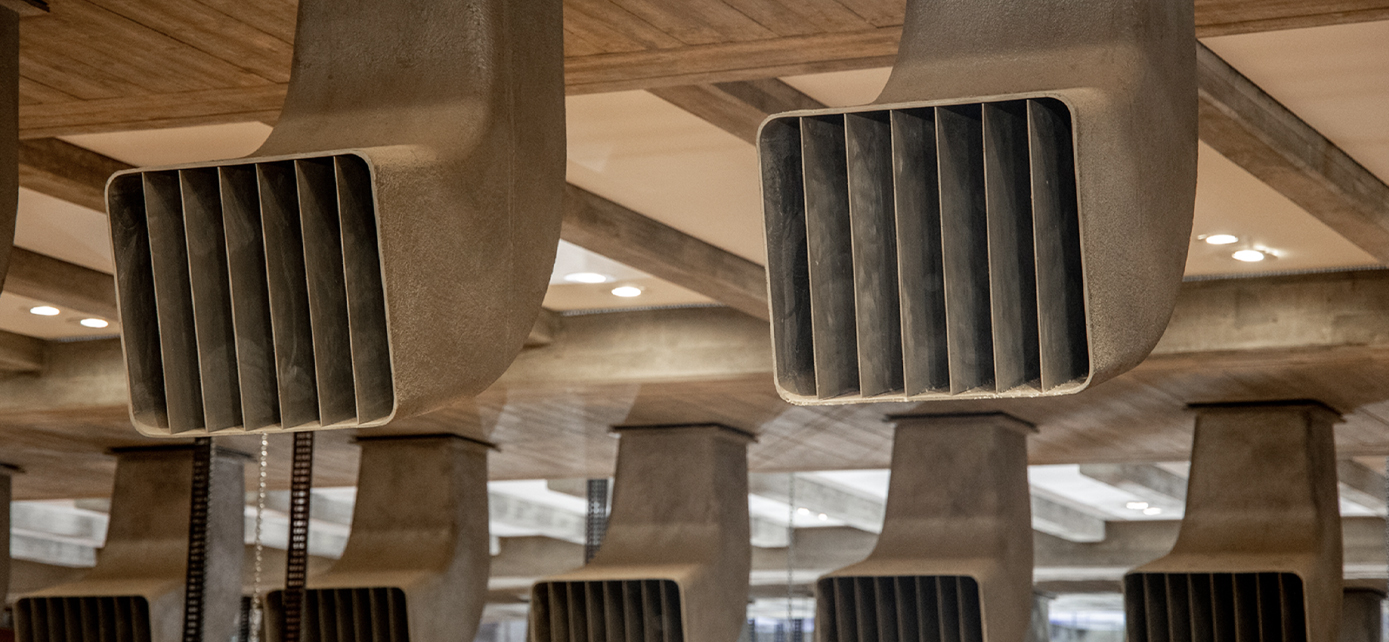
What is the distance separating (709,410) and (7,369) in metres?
7.37

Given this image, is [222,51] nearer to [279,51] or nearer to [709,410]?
[279,51]

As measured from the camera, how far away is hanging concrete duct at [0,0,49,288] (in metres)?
6.51

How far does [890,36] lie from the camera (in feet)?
24.2

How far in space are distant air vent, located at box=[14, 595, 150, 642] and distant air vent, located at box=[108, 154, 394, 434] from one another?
51.9 feet

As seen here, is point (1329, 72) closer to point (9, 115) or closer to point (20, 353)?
point (9, 115)

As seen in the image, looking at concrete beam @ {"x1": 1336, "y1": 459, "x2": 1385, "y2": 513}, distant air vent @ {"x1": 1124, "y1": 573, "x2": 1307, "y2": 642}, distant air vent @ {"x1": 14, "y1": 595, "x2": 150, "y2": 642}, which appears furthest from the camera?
concrete beam @ {"x1": 1336, "y1": 459, "x2": 1385, "y2": 513}

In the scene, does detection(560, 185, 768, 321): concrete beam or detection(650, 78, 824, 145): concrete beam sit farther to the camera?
detection(560, 185, 768, 321): concrete beam

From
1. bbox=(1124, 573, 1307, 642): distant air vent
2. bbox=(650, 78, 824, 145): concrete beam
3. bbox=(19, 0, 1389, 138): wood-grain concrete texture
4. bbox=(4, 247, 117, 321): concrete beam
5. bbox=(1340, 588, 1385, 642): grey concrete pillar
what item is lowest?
bbox=(1124, 573, 1307, 642): distant air vent

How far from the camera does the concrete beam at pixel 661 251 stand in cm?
1162

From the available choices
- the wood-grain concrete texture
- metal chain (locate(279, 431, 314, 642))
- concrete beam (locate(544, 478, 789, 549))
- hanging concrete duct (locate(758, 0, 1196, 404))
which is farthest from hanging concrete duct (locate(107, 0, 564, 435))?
concrete beam (locate(544, 478, 789, 549))

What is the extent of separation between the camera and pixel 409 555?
765 inches

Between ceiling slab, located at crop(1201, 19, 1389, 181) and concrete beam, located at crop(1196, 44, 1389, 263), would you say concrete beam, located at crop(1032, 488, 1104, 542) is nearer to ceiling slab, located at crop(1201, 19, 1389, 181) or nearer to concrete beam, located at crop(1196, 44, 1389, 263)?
concrete beam, located at crop(1196, 44, 1389, 263)

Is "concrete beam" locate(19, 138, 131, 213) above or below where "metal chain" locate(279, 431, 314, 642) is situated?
above

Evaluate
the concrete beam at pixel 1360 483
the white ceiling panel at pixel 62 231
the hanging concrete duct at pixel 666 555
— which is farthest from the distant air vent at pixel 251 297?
the concrete beam at pixel 1360 483
